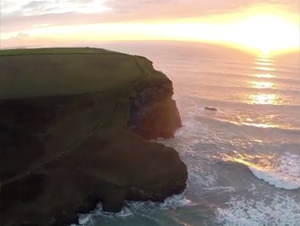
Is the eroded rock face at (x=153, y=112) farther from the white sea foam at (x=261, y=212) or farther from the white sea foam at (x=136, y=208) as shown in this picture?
the white sea foam at (x=261, y=212)

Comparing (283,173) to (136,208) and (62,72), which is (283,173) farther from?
(62,72)

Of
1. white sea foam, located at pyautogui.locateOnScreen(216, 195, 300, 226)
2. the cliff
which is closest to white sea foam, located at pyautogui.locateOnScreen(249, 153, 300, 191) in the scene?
white sea foam, located at pyautogui.locateOnScreen(216, 195, 300, 226)

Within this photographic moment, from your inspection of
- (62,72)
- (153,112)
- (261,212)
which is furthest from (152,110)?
(261,212)

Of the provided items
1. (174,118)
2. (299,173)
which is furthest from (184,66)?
(299,173)

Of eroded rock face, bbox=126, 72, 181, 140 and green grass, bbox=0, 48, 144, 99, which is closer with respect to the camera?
green grass, bbox=0, 48, 144, 99

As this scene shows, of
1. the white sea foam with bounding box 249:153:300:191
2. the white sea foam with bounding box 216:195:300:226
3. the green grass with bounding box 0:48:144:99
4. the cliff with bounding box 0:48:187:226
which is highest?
the green grass with bounding box 0:48:144:99

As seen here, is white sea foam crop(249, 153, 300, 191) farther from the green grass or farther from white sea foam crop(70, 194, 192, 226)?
the green grass

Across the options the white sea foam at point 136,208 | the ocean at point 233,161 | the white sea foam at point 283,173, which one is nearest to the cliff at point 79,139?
the white sea foam at point 136,208
